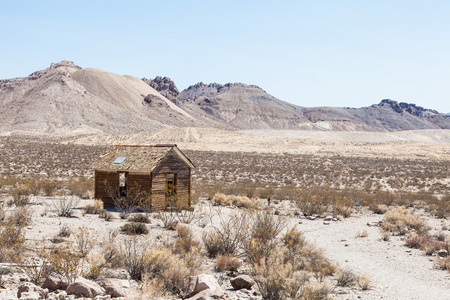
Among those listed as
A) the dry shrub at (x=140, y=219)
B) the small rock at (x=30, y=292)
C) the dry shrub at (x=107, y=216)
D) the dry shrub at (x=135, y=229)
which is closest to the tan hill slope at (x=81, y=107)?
the dry shrub at (x=107, y=216)

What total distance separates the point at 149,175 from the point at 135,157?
64.5 inches

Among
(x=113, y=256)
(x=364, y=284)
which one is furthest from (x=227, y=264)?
(x=364, y=284)

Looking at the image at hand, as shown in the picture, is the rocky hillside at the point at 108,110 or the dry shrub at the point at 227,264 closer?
the dry shrub at the point at 227,264

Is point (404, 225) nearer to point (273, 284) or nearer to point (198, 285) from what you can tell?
point (273, 284)

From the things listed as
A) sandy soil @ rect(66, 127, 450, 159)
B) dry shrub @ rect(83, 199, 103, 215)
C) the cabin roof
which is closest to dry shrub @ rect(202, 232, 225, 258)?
the cabin roof

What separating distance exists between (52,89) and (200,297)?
124 meters

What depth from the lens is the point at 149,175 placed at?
1684 cm

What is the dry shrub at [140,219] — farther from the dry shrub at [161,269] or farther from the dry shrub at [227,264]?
the dry shrub at [161,269]

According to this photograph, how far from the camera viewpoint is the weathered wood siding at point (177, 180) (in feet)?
55.9

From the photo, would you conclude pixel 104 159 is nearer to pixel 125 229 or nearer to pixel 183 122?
pixel 125 229

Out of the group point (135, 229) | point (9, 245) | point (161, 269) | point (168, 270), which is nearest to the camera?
point (168, 270)

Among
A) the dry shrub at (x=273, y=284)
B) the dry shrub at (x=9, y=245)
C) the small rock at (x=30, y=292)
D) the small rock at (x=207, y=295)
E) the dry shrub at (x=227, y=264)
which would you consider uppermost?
the dry shrub at (x=9, y=245)

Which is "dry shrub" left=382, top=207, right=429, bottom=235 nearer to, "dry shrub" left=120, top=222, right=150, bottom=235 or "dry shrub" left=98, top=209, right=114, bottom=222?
"dry shrub" left=120, top=222, right=150, bottom=235

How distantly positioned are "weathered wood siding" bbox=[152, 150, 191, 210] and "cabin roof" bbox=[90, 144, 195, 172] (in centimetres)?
23
